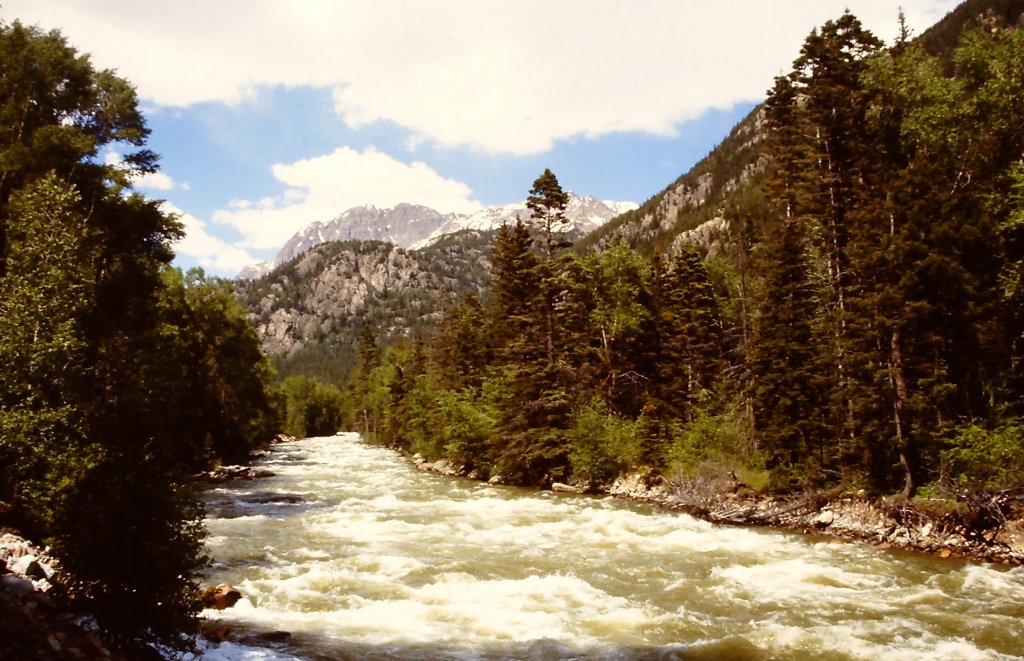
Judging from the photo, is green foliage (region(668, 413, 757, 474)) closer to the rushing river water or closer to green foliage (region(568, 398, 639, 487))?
green foliage (region(568, 398, 639, 487))

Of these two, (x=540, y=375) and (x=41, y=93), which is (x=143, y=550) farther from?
(x=540, y=375)

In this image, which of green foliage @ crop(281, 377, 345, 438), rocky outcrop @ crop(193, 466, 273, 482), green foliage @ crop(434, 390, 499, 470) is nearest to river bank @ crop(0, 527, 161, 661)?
green foliage @ crop(434, 390, 499, 470)

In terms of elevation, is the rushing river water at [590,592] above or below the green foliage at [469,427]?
below

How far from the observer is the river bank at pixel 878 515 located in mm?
A: 18219

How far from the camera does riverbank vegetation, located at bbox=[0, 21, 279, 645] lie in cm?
967

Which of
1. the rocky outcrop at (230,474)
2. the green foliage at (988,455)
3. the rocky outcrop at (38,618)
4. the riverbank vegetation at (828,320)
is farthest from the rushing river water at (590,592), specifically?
the rocky outcrop at (230,474)

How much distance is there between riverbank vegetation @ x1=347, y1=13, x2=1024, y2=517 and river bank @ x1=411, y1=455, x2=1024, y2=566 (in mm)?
653

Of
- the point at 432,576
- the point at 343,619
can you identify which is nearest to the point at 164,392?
the point at 343,619

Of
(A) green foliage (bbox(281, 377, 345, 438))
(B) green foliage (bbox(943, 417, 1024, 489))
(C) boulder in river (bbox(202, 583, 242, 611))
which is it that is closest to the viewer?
(C) boulder in river (bbox(202, 583, 242, 611))

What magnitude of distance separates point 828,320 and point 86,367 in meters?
25.0

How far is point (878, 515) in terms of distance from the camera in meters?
21.3

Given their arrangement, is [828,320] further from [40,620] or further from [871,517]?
[40,620]

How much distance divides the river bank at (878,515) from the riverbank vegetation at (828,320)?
653 mm

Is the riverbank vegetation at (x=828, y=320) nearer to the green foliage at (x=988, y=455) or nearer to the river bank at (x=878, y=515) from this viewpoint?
the green foliage at (x=988, y=455)
